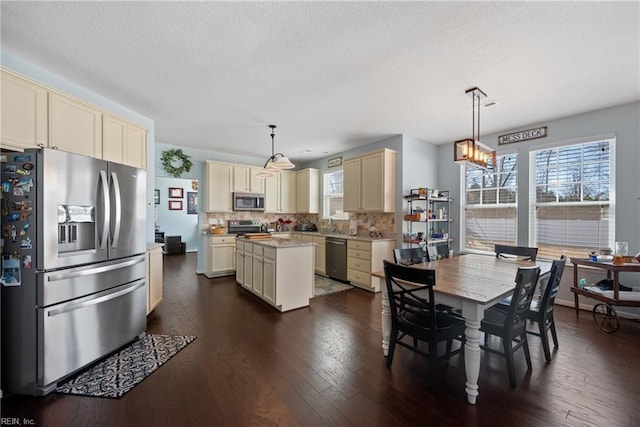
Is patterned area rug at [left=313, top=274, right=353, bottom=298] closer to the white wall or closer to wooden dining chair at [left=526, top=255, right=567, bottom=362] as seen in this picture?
wooden dining chair at [left=526, top=255, right=567, bottom=362]

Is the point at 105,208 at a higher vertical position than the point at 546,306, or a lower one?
higher

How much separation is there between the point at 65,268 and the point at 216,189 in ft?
12.4

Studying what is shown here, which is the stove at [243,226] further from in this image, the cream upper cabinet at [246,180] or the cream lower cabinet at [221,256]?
the cream upper cabinet at [246,180]

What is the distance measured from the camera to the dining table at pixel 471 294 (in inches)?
70.1

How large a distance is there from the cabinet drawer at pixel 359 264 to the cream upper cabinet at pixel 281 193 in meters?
2.53

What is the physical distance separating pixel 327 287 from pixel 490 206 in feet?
10.3

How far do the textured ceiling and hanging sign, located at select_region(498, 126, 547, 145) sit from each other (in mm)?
233

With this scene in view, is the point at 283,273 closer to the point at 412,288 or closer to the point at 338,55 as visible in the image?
the point at 412,288

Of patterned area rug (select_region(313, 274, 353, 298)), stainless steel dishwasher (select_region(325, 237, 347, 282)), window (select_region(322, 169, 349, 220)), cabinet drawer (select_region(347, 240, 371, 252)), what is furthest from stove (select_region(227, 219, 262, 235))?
cabinet drawer (select_region(347, 240, 371, 252))

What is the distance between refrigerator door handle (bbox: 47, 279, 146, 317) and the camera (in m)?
1.98

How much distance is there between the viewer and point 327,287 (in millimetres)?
4715

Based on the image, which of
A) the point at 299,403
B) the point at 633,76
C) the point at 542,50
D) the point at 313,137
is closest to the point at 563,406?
the point at 299,403

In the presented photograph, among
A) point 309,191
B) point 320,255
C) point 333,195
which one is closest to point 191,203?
point 309,191

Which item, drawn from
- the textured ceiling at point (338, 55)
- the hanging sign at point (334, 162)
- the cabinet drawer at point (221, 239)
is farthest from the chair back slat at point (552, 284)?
the cabinet drawer at point (221, 239)
